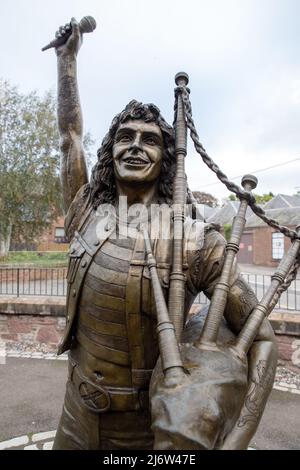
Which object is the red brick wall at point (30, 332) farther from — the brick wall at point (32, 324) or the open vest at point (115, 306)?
the open vest at point (115, 306)

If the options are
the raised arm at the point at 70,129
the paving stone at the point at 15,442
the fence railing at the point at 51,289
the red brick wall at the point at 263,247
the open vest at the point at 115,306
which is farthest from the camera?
the red brick wall at the point at 263,247

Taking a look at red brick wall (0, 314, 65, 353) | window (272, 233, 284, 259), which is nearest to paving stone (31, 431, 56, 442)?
red brick wall (0, 314, 65, 353)

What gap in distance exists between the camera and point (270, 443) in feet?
11.6

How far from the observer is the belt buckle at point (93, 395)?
1.58 metres

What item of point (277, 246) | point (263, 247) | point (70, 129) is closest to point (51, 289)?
point (70, 129)

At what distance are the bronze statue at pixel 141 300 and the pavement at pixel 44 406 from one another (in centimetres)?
206

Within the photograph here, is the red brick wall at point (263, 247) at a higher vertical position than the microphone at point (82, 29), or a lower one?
lower

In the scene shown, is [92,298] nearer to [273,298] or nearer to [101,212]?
[101,212]

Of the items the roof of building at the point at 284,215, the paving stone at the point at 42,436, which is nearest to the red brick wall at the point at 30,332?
the paving stone at the point at 42,436

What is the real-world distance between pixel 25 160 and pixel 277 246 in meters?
16.9

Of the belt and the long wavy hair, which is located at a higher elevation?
the long wavy hair

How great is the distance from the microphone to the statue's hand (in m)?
0.01

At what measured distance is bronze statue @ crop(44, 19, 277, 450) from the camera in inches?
48.9

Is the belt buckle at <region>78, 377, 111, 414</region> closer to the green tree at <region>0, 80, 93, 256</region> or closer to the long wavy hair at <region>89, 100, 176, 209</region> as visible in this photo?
the long wavy hair at <region>89, 100, 176, 209</region>
